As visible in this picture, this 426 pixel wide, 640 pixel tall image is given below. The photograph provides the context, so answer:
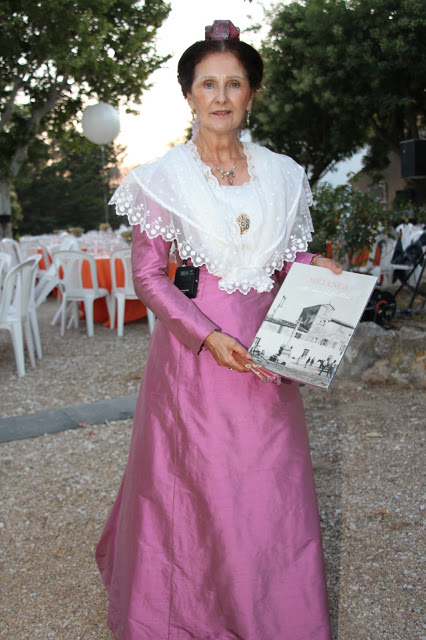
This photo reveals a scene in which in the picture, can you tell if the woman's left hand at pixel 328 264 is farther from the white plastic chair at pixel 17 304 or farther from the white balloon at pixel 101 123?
the white balloon at pixel 101 123

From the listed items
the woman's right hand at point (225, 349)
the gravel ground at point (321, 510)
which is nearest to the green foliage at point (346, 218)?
the gravel ground at point (321, 510)

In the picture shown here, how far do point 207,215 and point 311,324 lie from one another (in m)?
0.43

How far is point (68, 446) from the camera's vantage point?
4.05 meters

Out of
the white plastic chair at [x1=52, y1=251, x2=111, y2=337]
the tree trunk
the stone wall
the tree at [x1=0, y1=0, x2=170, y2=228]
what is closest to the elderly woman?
the stone wall

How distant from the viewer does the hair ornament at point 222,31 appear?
1752mm

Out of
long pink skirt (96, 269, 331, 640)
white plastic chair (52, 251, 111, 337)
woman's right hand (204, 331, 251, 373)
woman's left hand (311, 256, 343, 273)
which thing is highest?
woman's left hand (311, 256, 343, 273)

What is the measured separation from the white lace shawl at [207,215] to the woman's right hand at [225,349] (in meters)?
0.19

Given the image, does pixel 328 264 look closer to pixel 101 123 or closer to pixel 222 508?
pixel 222 508

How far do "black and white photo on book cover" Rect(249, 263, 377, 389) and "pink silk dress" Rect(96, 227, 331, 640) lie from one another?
15cm

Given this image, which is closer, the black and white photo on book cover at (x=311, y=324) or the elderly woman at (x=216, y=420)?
the black and white photo on book cover at (x=311, y=324)

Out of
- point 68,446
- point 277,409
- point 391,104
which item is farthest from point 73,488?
point 391,104

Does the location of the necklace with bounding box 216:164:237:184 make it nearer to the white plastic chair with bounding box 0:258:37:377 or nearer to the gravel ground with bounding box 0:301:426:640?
the gravel ground with bounding box 0:301:426:640

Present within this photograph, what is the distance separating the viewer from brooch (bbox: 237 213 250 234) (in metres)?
1.78

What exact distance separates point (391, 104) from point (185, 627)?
15680mm
